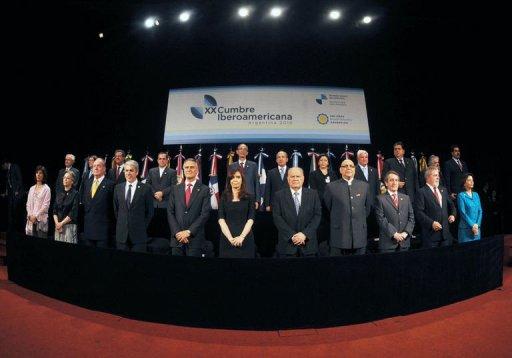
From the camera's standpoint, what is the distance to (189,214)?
9.74ft

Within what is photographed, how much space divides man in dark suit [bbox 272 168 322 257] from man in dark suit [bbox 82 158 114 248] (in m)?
1.72

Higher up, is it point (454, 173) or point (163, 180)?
point (454, 173)

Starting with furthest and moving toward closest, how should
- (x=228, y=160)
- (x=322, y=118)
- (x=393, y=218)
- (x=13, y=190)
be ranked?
(x=322, y=118), (x=228, y=160), (x=13, y=190), (x=393, y=218)

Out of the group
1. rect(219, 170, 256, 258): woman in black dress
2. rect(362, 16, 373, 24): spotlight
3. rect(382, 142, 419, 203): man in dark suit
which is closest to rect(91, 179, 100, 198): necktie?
rect(219, 170, 256, 258): woman in black dress

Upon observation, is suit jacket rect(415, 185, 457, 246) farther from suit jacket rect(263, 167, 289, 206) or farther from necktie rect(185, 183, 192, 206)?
necktie rect(185, 183, 192, 206)

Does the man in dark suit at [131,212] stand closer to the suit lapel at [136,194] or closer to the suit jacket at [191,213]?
the suit lapel at [136,194]

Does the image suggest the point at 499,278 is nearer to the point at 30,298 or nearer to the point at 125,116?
A: the point at 30,298

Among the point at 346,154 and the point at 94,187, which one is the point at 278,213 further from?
the point at 346,154

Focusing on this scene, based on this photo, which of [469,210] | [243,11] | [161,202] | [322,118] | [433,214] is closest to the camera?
[433,214]

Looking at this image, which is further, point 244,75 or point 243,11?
point 244,75

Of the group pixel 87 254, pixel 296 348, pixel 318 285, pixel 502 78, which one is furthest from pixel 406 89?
pixel 87 254

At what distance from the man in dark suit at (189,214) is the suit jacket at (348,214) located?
118 cm

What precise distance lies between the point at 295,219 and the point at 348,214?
→ 51cm

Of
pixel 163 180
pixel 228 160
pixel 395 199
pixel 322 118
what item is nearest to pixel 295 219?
pixel 395 199
